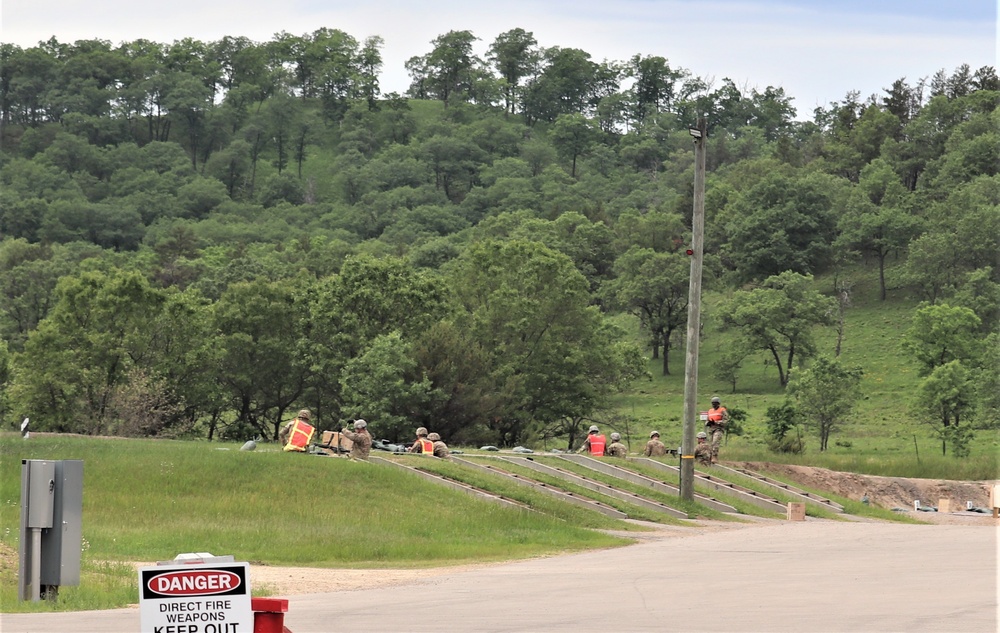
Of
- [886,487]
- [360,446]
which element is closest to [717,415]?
[360,446]

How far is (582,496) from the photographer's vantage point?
3131 centimetres

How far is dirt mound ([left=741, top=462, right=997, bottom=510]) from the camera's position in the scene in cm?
4306

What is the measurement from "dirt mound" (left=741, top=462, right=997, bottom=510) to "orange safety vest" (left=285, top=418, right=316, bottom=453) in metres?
15.3

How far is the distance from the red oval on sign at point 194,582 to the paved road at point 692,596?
5.26 m

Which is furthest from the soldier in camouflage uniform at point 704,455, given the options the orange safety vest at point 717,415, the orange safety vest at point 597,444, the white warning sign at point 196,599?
the white warning sign at point 196,599

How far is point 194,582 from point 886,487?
41.0m

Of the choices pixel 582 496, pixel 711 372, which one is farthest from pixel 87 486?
pixel 711 372

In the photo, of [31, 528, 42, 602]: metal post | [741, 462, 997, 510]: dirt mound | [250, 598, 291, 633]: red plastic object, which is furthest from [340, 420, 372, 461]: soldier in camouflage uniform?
[250, 598, 291, 633]: red plastic object

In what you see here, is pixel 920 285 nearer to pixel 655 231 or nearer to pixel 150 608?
pixel 655 231

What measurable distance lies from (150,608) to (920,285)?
10973 cm

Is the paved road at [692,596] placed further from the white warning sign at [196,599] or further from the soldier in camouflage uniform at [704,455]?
the soldier in camouflage uniform at [704,455]

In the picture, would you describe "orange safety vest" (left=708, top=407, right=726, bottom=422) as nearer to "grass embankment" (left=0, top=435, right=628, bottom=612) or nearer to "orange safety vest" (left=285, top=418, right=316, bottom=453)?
"grass embankment" (left=0, top=435, right=628, bottom=612)

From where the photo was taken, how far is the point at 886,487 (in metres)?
46.7

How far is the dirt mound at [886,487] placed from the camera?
4306 cm
